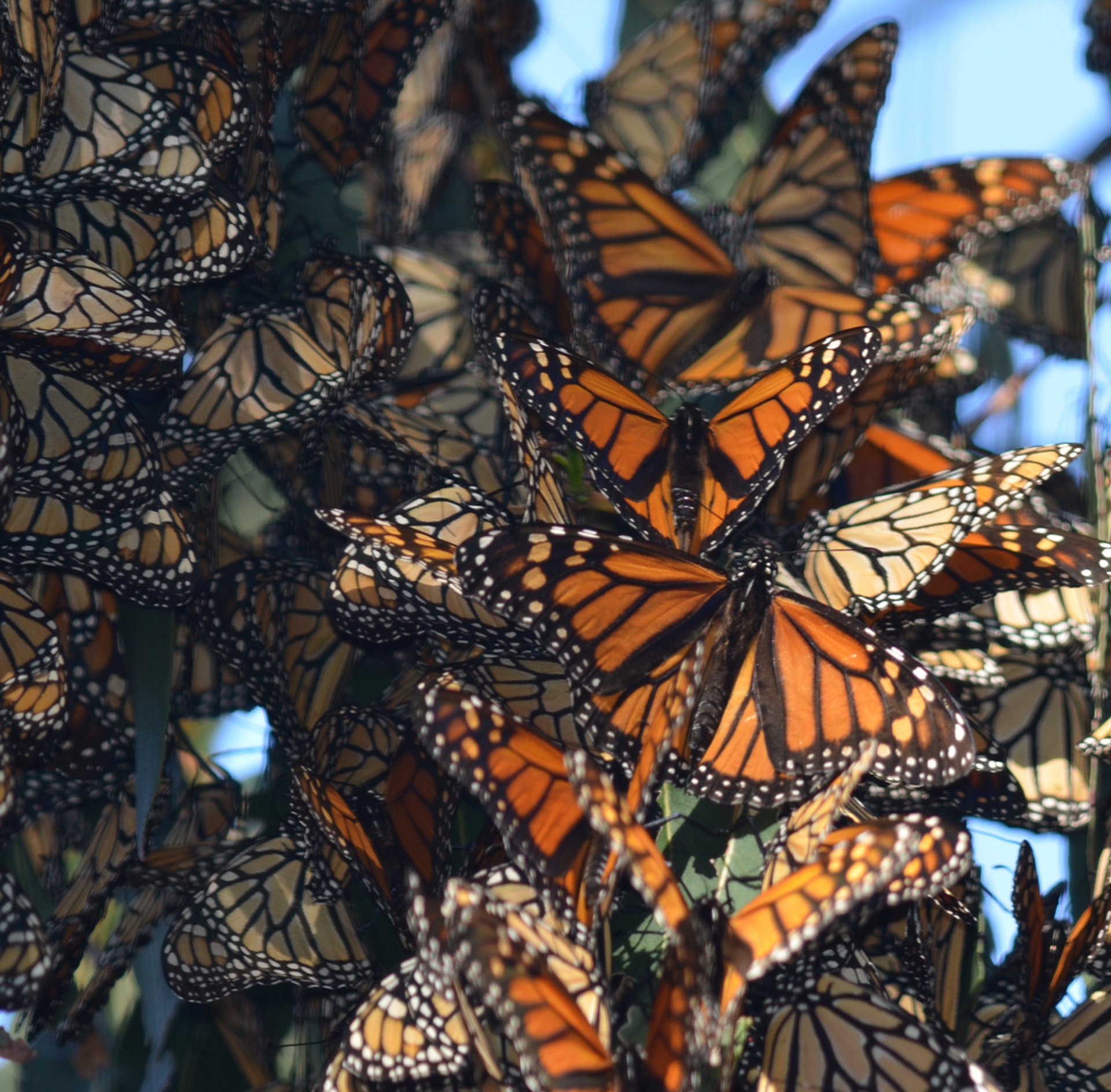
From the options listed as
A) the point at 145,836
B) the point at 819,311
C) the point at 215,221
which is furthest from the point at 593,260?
the point at 145,836

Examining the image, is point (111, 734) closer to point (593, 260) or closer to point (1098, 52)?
point (593, 260)

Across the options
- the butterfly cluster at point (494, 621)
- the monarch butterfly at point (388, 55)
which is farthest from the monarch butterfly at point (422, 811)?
the monarch butterfly at point (388, 55)

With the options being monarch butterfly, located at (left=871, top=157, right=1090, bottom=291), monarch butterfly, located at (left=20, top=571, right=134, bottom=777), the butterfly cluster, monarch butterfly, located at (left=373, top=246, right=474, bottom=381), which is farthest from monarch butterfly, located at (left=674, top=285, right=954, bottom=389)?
monarch butterfly, located at (left=20, top=571, right=134, bottom=777)

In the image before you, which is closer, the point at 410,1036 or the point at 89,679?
the point at 410,1036

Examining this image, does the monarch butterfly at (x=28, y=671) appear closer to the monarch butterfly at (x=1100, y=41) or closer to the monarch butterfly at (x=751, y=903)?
the monarch butterfly at (x=751, y=903)

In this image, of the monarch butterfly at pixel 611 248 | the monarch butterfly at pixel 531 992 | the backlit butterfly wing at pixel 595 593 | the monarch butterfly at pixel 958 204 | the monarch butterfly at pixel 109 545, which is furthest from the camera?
the monarch butterfly at pixel 958 204

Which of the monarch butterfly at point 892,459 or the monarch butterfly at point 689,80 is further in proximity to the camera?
the monarch butterfly at point 689,80

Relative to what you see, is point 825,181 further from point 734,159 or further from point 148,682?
point 148,682

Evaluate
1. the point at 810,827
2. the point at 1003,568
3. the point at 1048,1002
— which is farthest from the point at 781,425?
the point at 1048,1002
